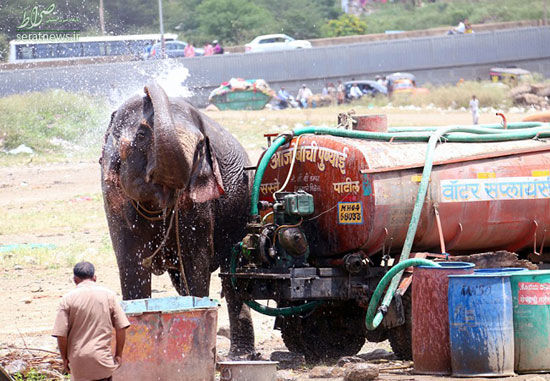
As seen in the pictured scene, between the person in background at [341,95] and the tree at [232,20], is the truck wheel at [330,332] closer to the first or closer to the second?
the person in background at [341,95]

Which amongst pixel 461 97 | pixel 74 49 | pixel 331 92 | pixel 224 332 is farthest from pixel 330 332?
pixel 74 49

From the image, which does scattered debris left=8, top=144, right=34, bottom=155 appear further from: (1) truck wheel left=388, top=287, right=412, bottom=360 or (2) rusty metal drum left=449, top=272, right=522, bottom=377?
(2) rusty metal drum left=449, top=272, right=522, bottom=377

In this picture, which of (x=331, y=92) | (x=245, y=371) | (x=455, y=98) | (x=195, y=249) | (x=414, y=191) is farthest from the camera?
(x=331, y=92)

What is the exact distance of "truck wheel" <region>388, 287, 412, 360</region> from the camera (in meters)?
8.97

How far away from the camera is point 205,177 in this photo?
8.77 m

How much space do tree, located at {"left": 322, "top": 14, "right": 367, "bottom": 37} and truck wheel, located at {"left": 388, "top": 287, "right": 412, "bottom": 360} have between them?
5409cm

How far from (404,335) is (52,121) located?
2166 cm

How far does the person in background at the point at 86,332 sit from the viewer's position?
641 centimetres

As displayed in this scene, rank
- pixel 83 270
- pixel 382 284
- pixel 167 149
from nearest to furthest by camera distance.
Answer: pixel 83 270 → pixel 167 149 → pixel 382 284

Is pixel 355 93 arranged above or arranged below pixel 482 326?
above

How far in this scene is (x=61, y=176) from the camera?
24094 mm

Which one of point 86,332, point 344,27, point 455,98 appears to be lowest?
point 86,332

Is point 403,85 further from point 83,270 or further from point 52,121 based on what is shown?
point 83,270

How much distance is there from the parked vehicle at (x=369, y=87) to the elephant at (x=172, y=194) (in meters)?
31.1
